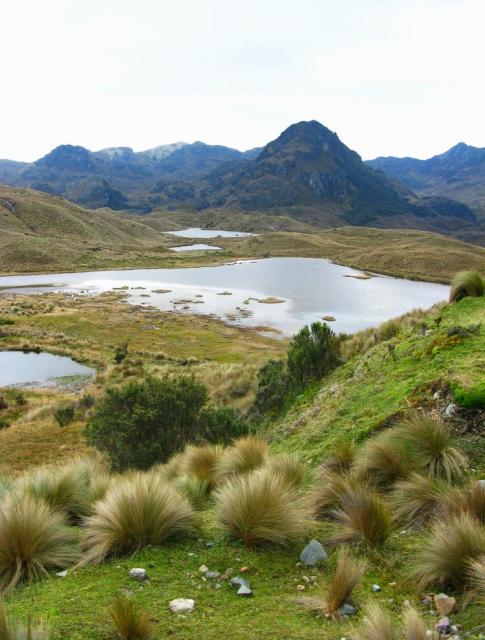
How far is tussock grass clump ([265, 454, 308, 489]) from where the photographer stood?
575cm

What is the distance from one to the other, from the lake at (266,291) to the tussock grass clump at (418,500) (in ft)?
127

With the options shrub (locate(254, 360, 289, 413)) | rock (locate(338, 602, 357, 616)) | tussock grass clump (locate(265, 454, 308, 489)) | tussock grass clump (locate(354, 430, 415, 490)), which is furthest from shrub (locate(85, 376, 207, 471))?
rock (locate(338, 602, 357, 616))

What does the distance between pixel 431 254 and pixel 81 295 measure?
6758cm

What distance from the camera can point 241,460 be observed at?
667 cm

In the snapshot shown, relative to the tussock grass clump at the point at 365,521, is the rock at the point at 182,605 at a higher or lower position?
lower

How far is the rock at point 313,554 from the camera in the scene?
427cm

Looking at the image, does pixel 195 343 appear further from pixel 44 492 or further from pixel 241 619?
pixel 241 619

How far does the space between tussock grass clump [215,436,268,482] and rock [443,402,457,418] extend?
2359 mm

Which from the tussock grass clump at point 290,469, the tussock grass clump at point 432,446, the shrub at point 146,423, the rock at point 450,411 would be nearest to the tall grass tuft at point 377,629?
the tussock grass clump at point 432,446

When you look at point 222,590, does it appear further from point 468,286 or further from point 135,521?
point 468,286

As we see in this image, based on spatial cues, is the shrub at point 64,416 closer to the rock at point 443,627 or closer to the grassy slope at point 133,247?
the rock at point 443,627

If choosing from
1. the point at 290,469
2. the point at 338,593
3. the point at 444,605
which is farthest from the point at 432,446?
the point at 338,593

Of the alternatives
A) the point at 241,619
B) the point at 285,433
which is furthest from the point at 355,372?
the point at 241,619

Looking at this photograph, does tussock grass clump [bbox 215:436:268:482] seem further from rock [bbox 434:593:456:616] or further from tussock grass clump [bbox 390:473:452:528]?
rock [bbox 434:593:456:616]
